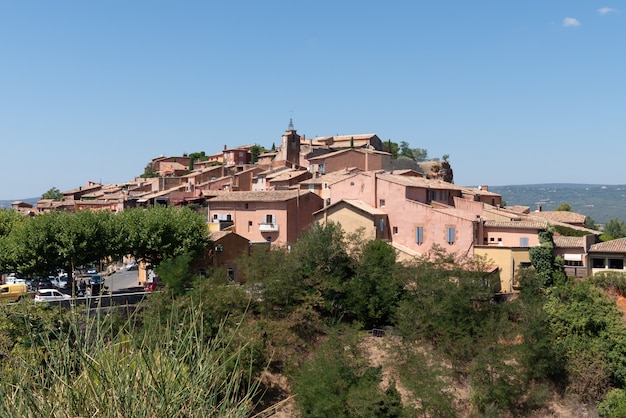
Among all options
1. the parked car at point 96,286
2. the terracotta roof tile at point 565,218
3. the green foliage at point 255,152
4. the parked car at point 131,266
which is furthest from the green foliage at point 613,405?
the green foliage at point 255,152

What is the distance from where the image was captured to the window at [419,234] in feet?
124

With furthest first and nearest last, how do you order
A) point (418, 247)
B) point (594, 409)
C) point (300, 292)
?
point (418, 247), point (300, 292), point (594, 409)

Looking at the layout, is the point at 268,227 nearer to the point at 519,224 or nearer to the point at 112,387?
the point at 519,224

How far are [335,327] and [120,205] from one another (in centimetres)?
3916

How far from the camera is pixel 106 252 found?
3462cm

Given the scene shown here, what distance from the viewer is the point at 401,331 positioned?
104ft

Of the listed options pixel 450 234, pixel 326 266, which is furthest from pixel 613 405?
pixel 326 266

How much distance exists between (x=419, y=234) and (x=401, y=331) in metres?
8.42

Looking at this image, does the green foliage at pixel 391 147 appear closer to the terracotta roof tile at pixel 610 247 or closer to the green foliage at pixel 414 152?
the green foliage at pixel 414 152

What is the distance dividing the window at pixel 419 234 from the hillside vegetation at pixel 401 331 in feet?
9.76

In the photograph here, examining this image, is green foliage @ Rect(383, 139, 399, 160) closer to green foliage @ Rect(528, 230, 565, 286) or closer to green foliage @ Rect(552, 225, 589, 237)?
green foliage @ Rect(552, 225, 589, 237)

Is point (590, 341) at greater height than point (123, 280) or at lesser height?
lesser

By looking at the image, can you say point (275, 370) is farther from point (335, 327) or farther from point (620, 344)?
point (620, 344)

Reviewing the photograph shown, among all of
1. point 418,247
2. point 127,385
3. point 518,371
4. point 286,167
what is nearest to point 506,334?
point 518,371
